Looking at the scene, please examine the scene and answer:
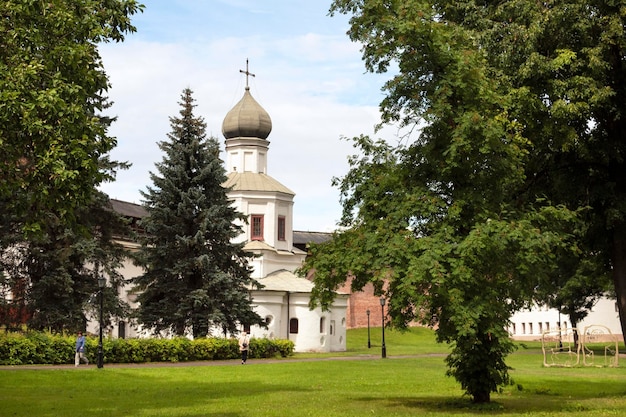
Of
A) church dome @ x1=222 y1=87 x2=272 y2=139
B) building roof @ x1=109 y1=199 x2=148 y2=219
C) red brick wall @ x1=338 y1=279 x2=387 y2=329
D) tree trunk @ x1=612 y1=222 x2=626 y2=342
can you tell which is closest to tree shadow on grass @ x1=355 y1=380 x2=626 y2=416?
tree trunk @ x1=612 y1=222 x2=626 y2=342

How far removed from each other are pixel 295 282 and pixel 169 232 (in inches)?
656

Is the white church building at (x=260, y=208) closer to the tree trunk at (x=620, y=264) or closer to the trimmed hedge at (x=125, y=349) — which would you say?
the trimmed hedge at (x=125, y=349)

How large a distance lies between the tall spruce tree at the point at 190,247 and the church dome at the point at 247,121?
16.2 meters

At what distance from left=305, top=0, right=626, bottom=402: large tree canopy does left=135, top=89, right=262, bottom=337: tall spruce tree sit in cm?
2561

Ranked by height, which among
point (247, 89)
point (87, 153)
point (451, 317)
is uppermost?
point (247, 89)

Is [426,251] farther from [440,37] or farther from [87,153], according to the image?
[87,153]

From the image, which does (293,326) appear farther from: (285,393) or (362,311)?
(285,393)

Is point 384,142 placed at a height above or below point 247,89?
below

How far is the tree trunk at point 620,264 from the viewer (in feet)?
69.7

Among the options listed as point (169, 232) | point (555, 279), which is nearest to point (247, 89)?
point (169, 232)

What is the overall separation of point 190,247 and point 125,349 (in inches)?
332

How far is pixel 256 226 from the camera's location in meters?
62.5

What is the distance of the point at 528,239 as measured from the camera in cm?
1588

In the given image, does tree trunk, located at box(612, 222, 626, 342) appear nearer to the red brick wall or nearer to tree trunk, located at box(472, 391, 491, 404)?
tree trunk, located at box(472, 391, 491, 404)
